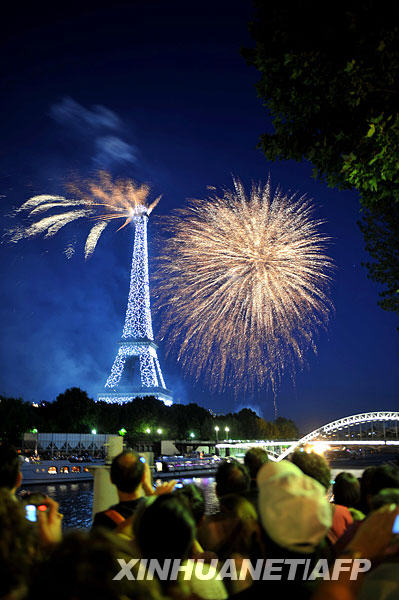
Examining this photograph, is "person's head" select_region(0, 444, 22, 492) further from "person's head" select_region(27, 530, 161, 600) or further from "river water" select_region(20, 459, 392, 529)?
"river water" select_region(20, 459, 392, 529)

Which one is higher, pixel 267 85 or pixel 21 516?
pixel 267 85

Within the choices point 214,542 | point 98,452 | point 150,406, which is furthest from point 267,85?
point 150,406

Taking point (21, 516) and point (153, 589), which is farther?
point (21, 516)

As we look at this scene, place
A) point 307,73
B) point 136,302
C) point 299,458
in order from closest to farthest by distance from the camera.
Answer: point 299,458, point 307,73, point 136,302

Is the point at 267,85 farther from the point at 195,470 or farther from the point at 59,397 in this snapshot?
the point at 59,397

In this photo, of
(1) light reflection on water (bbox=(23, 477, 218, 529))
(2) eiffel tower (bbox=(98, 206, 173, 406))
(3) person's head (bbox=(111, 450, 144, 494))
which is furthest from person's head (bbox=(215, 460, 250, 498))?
(2) eiffel tower (bbox=(98, 206, 173, 406))

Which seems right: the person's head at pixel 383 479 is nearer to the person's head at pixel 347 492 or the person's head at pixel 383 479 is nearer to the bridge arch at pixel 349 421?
the person's head at pixel 347 492
